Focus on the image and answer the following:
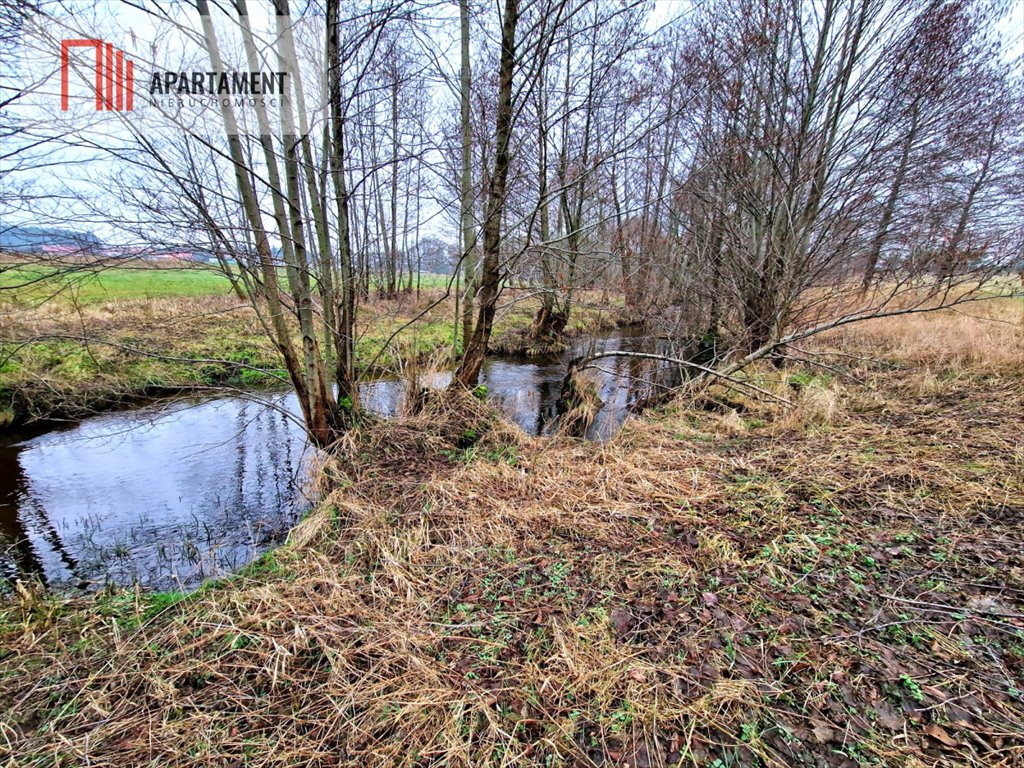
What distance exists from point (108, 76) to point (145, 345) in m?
4.49

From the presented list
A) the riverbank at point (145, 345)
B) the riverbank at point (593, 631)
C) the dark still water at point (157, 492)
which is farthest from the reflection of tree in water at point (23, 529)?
the riverbank at point (593, 631)

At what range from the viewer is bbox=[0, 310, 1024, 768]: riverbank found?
1.81 metres

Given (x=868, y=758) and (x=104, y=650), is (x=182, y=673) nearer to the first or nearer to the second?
(x=104, y=650)

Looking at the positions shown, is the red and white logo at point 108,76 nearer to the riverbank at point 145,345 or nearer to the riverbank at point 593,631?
the riverbank at point 145,345

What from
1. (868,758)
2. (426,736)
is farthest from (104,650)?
(868,758)

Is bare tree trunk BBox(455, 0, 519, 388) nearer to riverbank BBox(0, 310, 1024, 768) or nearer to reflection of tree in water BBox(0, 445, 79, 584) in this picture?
riverbank BBox(0, 310, 1024, 768)

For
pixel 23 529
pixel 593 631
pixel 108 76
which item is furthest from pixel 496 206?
pixel 23 529

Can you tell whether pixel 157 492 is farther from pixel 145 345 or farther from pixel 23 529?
pixel 145 345

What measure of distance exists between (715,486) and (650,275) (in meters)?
7.13

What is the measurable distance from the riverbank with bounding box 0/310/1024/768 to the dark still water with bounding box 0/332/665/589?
3.01ft

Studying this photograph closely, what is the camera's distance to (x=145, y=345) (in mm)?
6559

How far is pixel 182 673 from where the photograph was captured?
224 centimetres

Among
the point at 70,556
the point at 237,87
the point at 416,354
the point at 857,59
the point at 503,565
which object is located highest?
the point at 857,59

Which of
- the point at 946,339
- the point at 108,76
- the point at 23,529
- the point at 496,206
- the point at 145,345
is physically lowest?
the point at 23,529
